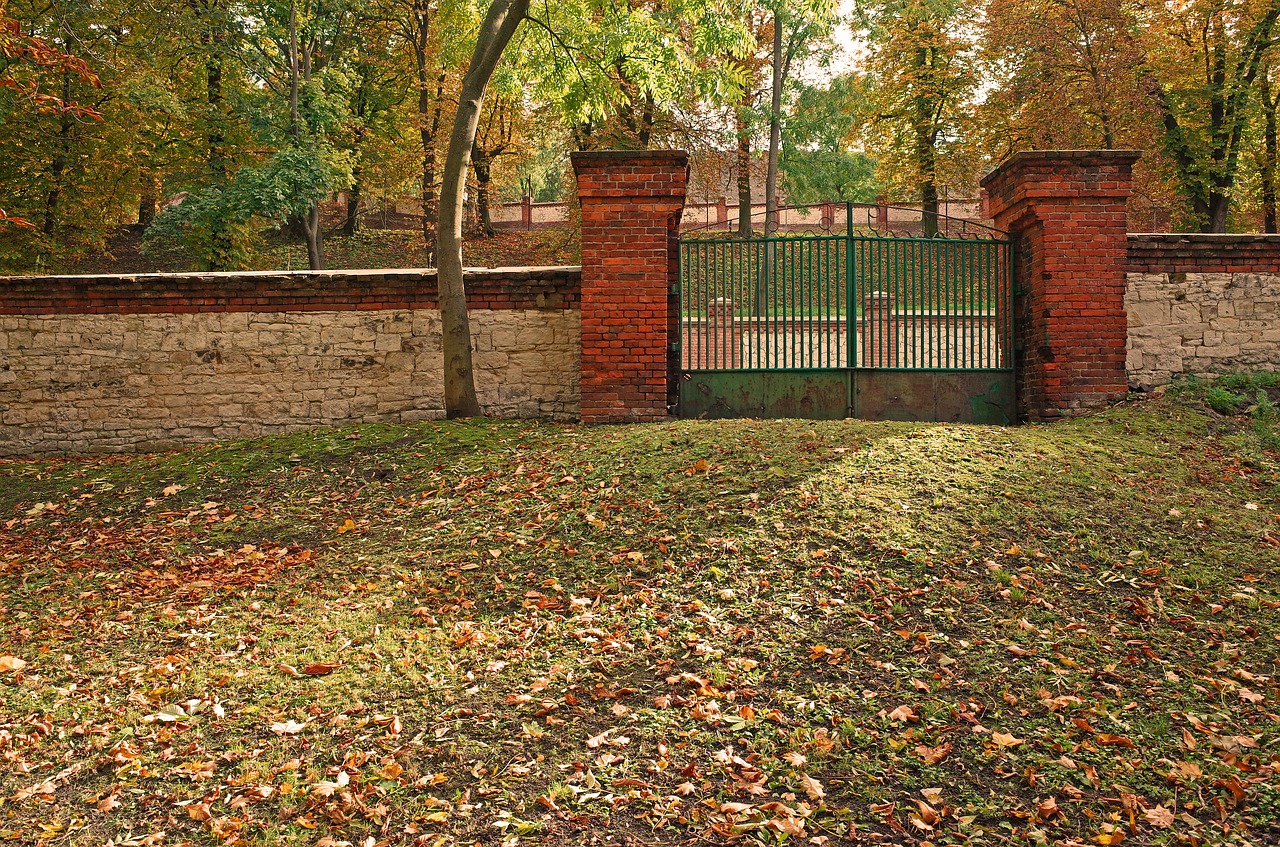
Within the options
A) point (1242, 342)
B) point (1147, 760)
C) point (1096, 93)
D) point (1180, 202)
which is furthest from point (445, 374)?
point (1180, 202)

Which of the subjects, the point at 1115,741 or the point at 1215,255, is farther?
the point at 1215,255

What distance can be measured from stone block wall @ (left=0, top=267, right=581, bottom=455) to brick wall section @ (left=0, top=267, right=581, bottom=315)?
0.04ft

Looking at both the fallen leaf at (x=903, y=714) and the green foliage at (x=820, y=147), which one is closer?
the fallen leaf at (x=903, y=714)

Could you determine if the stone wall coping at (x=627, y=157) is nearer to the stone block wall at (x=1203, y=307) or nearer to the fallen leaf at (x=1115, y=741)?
the stone block wall at (x=1203, y=307)

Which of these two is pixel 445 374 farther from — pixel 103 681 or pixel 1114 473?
pixel 1114 473

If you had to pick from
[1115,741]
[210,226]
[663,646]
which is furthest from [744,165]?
[1115,741]

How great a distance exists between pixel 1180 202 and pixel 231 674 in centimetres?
1891

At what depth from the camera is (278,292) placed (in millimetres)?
9070

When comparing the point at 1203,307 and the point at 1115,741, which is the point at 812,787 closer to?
the point at 1115,741

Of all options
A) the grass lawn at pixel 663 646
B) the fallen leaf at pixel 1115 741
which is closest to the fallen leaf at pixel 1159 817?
the grass lawn at pixel 663 646

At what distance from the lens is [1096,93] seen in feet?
53.4

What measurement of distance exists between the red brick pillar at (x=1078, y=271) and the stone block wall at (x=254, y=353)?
4.91 m

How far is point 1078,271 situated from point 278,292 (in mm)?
8517

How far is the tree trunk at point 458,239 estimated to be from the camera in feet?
27.9
